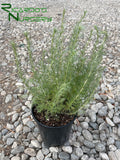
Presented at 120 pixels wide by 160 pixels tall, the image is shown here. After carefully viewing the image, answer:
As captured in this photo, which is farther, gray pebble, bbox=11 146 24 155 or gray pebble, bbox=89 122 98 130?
gray pebble, bbox=89 122 98 130

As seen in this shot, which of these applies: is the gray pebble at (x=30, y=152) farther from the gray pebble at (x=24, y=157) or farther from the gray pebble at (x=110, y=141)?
the gray pebble at (x=110, y=141)

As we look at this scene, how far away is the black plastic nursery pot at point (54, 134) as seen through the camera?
157 centimetres

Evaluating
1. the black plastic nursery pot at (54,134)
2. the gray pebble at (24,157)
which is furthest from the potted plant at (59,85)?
the gray pebble at (24,157)

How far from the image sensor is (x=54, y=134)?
166 centimetres

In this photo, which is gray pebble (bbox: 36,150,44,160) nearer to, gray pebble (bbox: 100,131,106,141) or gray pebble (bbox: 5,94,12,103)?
gray pebble (bbox: 100,131,106,141)

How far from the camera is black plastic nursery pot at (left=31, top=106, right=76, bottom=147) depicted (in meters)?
1.57

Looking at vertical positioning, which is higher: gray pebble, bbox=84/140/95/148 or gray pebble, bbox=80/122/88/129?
gray pebble, bbox=80/122/88/129

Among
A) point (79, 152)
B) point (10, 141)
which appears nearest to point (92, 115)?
point (79, 152)

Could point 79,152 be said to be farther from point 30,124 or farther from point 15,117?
point 15,117

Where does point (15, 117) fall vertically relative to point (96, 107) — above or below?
below

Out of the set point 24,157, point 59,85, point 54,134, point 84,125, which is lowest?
point 24,157

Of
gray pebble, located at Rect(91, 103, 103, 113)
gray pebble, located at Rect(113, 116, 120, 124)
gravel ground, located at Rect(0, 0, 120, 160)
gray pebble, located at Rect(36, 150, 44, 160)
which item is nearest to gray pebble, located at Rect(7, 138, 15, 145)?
gravel ground, located at Rect(0, 0, 120, 160)

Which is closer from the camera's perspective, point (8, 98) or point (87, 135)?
point (87, 135)

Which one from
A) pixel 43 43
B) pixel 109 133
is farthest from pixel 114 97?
pixel 43 43
